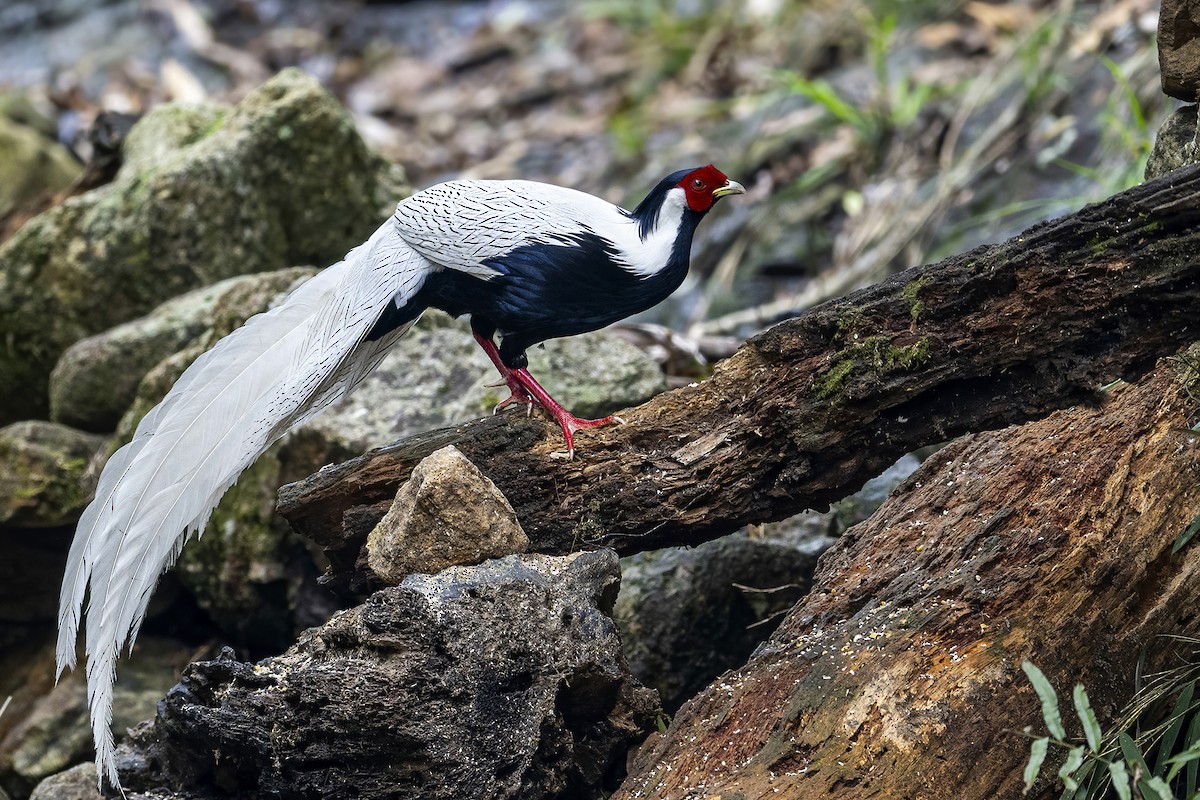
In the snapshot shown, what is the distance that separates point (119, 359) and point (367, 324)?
2.10 m

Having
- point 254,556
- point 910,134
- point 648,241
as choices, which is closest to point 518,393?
point 648,241

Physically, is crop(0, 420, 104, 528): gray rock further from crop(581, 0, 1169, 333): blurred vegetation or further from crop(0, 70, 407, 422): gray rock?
crop(581, 0, 1169, 333): blurred vegetation

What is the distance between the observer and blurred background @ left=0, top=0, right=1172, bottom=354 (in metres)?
6.68

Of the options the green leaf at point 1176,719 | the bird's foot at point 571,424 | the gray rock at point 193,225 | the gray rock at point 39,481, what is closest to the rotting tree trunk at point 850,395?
the bird's foot at point 571,424

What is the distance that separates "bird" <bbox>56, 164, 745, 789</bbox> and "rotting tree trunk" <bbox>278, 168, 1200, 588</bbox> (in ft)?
0.61

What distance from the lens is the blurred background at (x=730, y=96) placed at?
6680 mm

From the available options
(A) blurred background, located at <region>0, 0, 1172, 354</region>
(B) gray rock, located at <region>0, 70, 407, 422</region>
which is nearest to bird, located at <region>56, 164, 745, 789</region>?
(B) gray rock, located at <region>0, 70, 407, 422</region>

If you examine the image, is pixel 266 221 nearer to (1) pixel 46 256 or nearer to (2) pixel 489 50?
(1) pixel 46 256

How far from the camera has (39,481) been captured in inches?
175

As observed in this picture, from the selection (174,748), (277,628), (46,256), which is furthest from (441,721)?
(46,256)

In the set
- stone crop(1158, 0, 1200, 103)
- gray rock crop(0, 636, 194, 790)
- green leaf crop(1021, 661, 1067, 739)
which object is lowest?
gray rock crop(0, 636, 194, 790)

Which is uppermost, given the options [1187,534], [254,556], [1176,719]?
[1187,534]

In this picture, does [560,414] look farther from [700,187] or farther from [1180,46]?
[1180,46]

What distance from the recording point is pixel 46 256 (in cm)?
553
